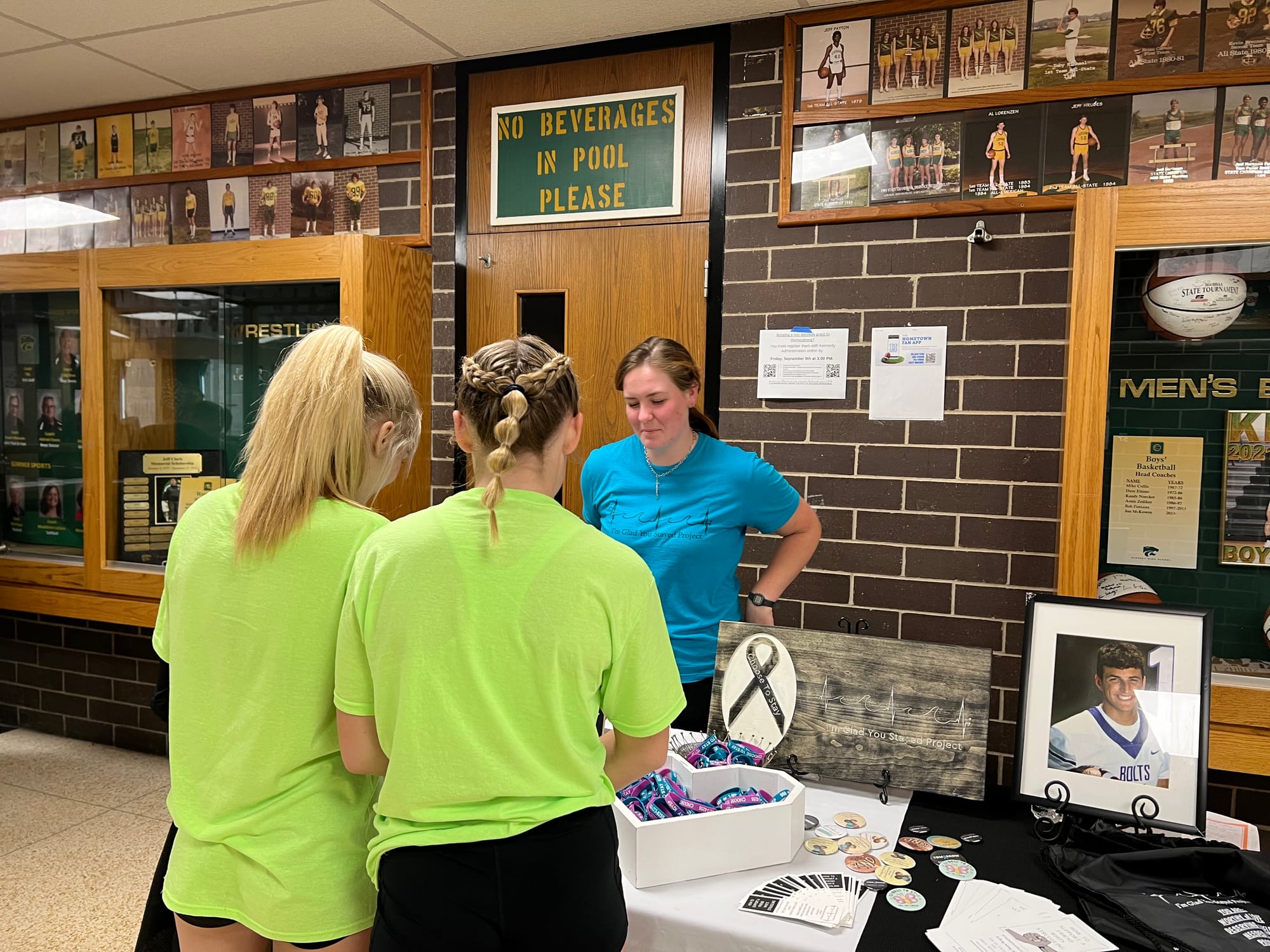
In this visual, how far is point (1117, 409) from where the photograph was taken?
2.20 metres

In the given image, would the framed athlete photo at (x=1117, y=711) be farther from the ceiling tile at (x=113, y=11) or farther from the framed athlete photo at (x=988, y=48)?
the ceiling tile at (x=113, y=11)

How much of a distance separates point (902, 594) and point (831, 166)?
4.71 feet

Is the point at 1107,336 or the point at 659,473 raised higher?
the point at 1107,336

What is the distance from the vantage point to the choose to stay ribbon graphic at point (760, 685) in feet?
5.59

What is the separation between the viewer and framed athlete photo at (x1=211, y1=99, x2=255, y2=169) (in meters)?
3.70

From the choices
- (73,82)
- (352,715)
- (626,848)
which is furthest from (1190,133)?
(73,82)

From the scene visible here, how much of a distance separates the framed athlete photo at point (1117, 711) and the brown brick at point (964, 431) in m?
1.25

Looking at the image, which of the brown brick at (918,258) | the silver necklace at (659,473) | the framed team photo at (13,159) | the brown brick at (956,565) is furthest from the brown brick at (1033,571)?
the framed team photo at (13,159)

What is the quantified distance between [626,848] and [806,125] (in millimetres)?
2393

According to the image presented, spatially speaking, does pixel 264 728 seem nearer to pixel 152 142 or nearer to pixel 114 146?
pixel 152 142

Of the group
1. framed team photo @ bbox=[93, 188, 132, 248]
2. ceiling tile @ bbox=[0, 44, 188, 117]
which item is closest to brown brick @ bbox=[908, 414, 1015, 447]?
ceiling tile @ bbox=[0, 44, 188, 117]

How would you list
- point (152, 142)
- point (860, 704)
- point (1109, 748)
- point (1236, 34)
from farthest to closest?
1. point (152, 142)
2. point (1236, 34)
3. point (860, 704)
4. point (1109, 748)

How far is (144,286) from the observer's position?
3449mm

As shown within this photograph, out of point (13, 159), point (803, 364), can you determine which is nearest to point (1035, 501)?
point (803, 364)
